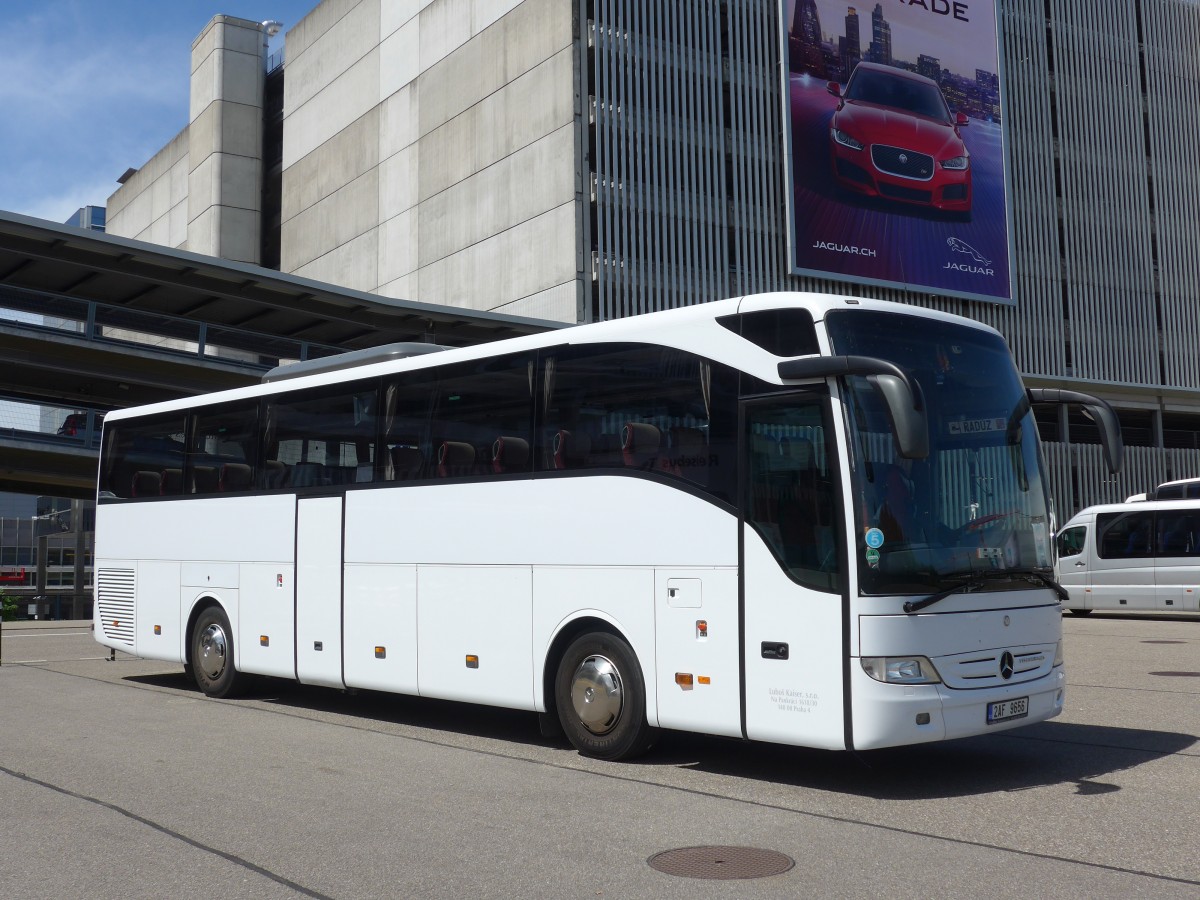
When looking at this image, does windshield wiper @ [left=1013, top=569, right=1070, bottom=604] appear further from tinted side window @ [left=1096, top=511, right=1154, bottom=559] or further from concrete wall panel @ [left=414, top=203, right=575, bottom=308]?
concrete wall panel @ [left=414, top=203, right=575, bottom=308]

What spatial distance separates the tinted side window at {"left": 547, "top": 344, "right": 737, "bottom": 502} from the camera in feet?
29.5

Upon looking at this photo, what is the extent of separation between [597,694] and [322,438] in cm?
476

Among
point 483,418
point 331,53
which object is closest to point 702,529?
point 483,418

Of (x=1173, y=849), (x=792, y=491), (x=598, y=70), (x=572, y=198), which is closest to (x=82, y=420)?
(x=572, y=198)

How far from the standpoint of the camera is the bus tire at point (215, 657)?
560 inches

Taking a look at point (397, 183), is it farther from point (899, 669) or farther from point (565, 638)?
point (899, 669)

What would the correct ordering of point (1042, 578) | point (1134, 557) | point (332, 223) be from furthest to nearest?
point (332, 223), point (1134, 557), point (1042, 578)

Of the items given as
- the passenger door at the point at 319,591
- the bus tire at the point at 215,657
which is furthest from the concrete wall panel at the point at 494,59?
the passenger door at the point at 319,591

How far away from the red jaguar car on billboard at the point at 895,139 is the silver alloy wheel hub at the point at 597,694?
4049 cm

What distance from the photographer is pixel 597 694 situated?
31.9 ft

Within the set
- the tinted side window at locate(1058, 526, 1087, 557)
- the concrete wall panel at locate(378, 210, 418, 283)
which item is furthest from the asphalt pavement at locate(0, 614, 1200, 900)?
the concrete wall panel at locate(378, 210, 418, 283)

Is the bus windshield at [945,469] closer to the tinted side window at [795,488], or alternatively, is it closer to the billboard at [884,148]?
the tinted side window at [795,488]

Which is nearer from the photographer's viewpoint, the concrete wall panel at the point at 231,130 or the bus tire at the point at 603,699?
the bus tire at the point at 603,699

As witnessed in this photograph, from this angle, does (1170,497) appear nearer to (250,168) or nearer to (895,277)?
(895,277)
